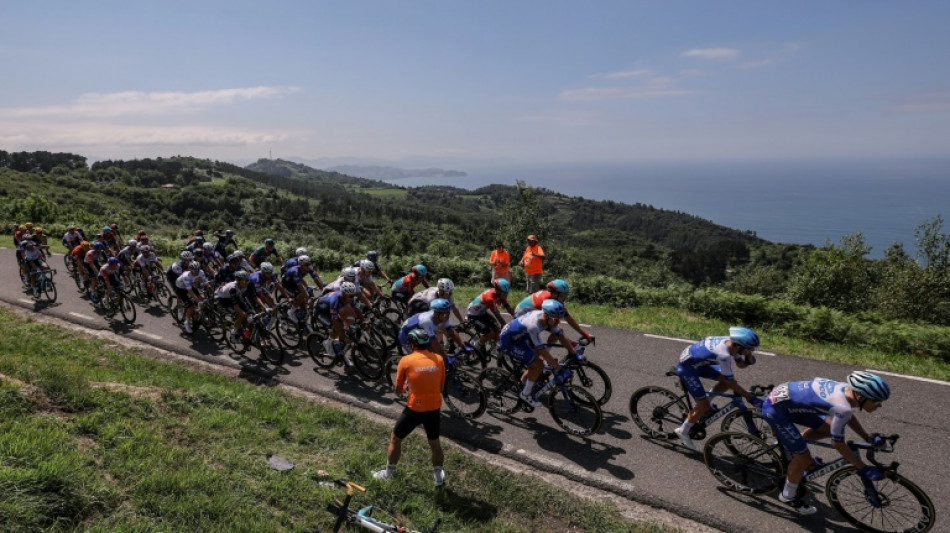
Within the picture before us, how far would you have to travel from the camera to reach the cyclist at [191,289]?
1329 centimetres

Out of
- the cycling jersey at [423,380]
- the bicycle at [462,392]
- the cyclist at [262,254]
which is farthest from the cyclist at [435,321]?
the cyclist at [262,254]

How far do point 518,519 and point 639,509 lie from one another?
70.4 inches

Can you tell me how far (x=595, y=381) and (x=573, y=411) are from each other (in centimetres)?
125

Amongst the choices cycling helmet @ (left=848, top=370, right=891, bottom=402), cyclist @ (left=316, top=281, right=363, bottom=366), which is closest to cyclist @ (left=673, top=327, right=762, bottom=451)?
cycling helmet @ (left=848, top=370, right=891, bottom=402)

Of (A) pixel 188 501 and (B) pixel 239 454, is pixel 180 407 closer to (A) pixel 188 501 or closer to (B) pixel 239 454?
(B) pixel 239 454

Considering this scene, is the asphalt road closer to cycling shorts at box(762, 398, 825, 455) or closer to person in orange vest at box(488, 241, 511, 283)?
cycling shorts at box(762, 398, 825, 455)

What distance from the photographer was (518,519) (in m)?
6.27

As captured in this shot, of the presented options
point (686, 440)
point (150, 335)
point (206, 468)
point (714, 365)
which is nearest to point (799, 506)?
point (686, 440)

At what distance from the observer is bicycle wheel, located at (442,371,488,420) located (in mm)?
8945

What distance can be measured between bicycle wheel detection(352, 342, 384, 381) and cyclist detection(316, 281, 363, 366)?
216 millimetres

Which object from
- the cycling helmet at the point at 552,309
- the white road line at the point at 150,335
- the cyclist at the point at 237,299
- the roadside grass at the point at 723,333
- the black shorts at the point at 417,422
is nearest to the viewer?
the black shorts at the point at 417,422

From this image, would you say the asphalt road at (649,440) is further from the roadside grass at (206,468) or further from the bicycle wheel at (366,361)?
the roadside grass at (206,468)

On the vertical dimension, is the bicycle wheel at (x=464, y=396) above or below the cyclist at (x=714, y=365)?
below

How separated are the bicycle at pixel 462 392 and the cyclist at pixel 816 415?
15.3 ft
